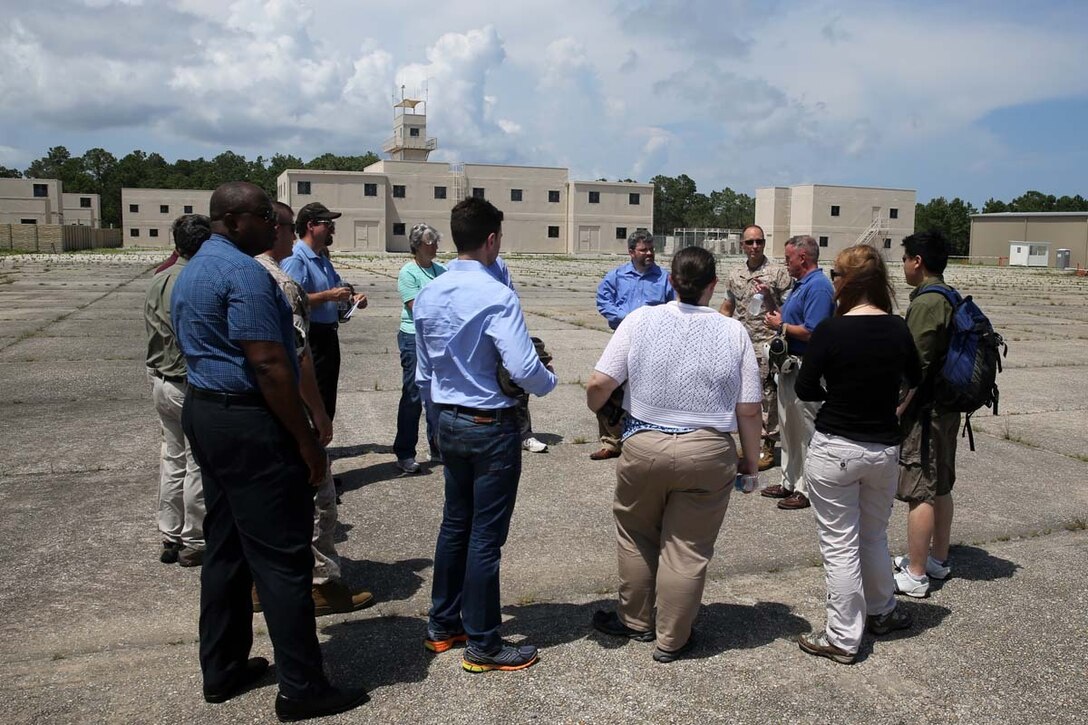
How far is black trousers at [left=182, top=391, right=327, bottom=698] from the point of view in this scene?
3258 millimetres

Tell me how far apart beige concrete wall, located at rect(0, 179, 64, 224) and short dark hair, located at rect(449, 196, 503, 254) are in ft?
330

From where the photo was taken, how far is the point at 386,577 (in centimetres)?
493

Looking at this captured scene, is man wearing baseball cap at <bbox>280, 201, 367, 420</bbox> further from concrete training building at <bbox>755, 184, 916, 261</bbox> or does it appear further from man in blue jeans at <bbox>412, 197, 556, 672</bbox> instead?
concrete training building at <bbox>755, 184, 916, 261</bbox>

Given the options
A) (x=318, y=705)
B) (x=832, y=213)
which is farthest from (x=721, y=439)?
(x=832, y=213)

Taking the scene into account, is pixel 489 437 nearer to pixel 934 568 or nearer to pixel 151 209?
pixel 934 568

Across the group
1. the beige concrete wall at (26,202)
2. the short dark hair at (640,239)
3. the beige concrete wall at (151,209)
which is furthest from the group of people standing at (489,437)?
the beige concrete wall at (26,202)

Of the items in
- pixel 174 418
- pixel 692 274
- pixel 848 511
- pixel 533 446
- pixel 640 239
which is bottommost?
pixel 533 446

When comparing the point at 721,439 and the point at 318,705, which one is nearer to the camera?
the point at 318,705

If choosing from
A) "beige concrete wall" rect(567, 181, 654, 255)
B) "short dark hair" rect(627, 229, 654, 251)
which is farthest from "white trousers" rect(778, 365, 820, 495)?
"beige concrete wall" rect(567, 181, 654, 255)

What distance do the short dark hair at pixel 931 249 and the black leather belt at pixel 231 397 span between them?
350 cm

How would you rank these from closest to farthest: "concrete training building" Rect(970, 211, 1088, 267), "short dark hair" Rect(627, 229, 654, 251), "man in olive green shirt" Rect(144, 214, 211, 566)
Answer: "man in olive green shirt" Rect(144, 214, 211, 566) → "short dark hair" Rect(627, 229, 654, 251) → "concrete training building" Rect(970, 211, 1088, 267)

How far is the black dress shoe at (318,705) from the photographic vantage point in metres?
3.39

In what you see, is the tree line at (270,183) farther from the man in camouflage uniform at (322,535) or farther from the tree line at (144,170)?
the man in camouflage uniform at (322,535)

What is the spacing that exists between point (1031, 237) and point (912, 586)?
8652 cm
